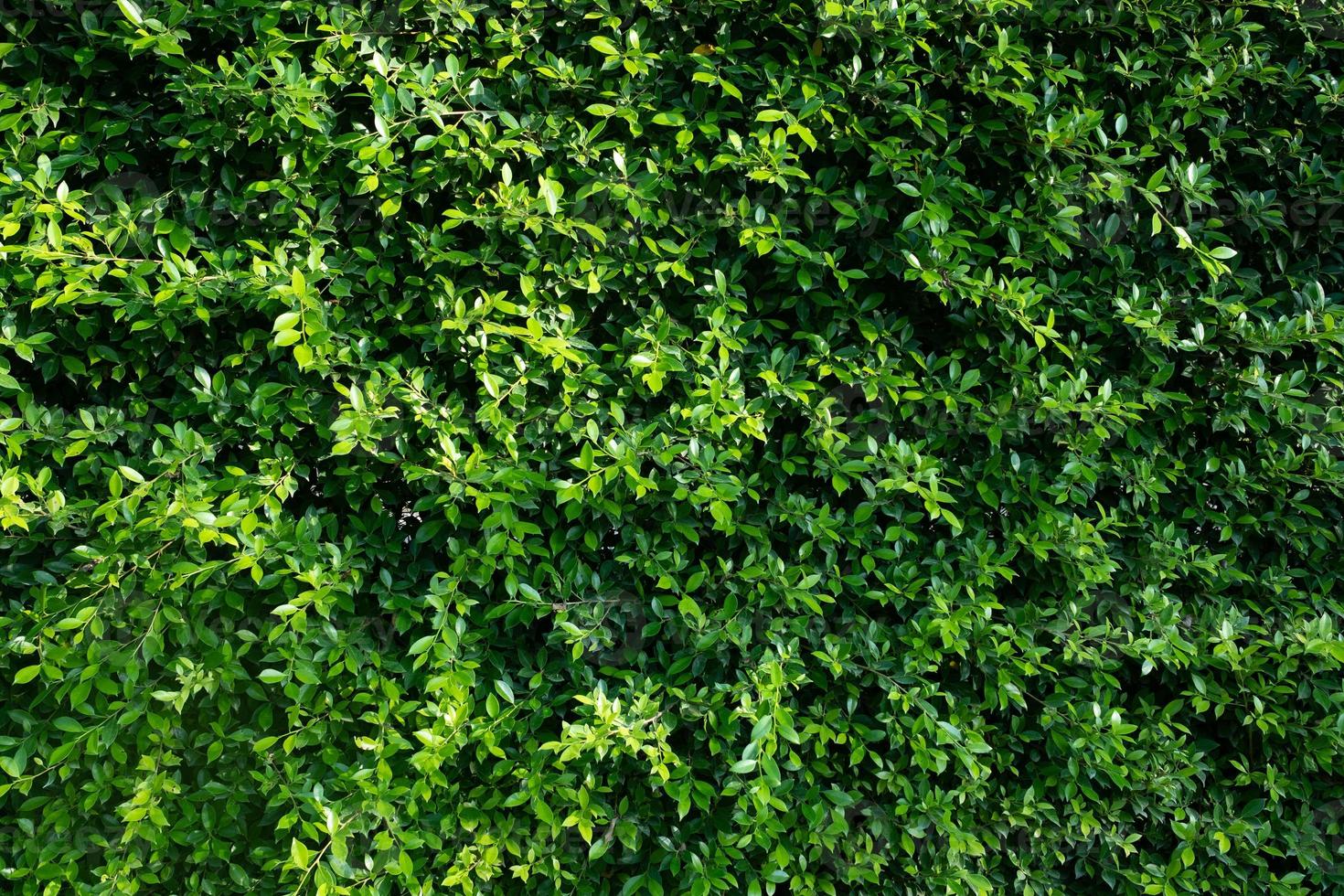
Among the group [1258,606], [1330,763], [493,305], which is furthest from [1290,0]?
[493,305]

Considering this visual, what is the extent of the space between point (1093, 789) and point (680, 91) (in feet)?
7.42

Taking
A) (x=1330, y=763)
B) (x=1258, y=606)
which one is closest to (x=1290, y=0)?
→ (x=1258, y=606)

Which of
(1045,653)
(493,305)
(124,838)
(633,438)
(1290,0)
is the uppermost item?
(1290,0)

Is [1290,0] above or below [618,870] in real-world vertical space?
above

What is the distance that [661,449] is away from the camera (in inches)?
Answer: 98.8

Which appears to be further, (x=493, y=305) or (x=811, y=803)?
(x=811, y=803)

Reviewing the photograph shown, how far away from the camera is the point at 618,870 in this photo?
271 centimetres

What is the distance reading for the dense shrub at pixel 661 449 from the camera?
245 cm

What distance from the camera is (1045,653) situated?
2738 mm

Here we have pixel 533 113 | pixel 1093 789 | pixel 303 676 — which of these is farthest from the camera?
pixel 1093 789

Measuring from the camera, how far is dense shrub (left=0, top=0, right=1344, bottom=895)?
8.03 feet

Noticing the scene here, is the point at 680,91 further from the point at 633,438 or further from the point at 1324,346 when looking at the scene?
the point at 1324,346

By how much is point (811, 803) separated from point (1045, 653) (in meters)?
0.76

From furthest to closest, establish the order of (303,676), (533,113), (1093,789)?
(1093,789), (533,113), (303,676)
